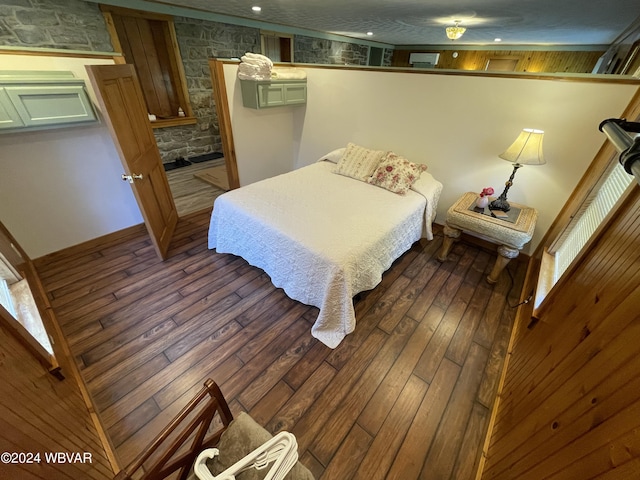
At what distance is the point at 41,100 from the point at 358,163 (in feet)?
8.21

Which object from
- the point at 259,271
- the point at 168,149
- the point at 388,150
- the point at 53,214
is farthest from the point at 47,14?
the point at 388,150

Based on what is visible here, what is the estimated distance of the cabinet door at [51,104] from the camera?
1643mm

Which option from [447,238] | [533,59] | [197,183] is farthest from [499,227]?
[533,59]

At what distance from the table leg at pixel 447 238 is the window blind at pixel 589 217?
0.67 metres

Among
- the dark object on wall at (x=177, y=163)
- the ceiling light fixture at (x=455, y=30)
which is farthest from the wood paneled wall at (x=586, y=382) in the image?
the dark object on wall at (x=177, y=163)

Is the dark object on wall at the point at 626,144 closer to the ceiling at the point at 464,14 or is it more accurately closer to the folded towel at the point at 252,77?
the folded towel at the point at 252,77

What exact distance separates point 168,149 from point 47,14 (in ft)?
6.02

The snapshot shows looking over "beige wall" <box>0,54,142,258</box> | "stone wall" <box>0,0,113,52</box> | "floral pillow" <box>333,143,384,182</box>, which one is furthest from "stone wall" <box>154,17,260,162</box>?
"floral pillow" <box>333,143,384,182</box>

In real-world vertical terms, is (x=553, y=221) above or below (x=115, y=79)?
below

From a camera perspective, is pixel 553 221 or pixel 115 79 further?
pixel 553 221

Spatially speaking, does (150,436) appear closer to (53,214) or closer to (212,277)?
(212,277)

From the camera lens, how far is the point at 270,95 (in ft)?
9.60

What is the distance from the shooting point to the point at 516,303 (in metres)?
2.02

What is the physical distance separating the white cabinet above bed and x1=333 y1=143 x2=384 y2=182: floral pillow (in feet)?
3.49
